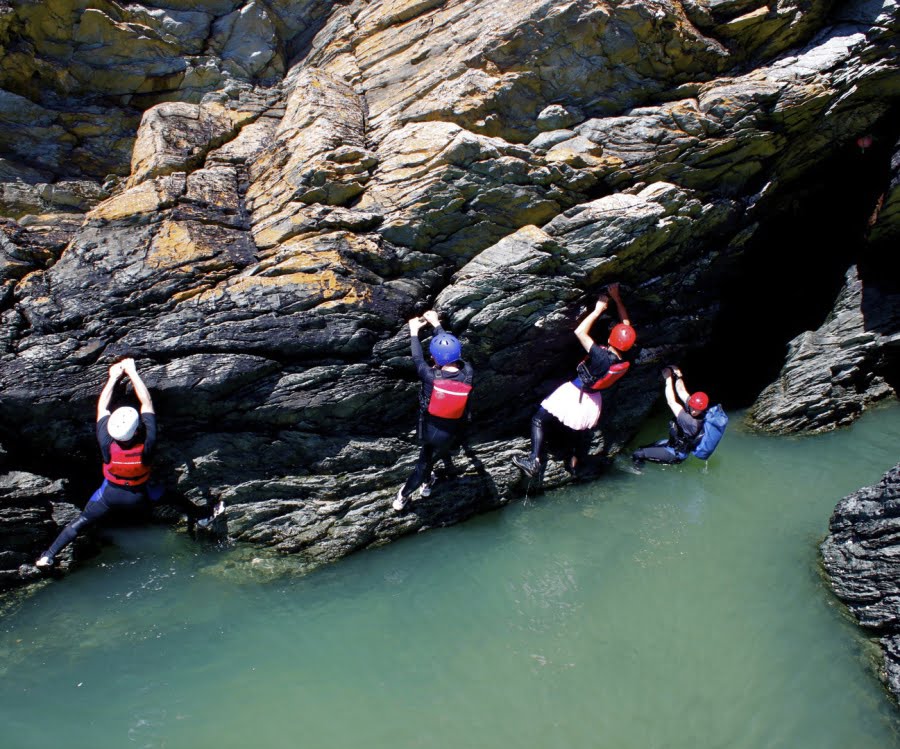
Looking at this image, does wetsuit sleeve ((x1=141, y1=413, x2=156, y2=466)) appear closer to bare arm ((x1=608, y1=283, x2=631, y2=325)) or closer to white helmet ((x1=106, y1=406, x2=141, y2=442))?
white helmet ((x1=106, y1=406, x2=141, y2=442))

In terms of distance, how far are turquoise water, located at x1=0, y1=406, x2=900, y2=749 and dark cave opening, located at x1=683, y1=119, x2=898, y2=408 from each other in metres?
3.98

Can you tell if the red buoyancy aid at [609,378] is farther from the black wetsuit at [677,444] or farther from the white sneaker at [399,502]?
the white sneaker at [399,502]

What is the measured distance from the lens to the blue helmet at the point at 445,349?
26.0 feet

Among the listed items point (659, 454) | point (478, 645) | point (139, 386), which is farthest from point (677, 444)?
point (139, 386)

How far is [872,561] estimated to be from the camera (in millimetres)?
7199

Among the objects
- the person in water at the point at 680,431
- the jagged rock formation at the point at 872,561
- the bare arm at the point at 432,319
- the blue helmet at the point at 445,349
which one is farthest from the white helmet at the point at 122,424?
the jagged rock formation at the point at 872,561

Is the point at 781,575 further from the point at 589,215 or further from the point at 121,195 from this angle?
the point at 121,195

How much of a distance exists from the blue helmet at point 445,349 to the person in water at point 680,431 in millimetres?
4310

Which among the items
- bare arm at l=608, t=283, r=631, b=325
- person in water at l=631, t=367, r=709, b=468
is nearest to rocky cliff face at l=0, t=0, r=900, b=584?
bare arm at l=608, t=283, r=631, b=325

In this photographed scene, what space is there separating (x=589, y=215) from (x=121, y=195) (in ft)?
24.3

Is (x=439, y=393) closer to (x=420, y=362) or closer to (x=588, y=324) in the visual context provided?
(x=420, y=362)

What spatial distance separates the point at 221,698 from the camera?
6043 mm

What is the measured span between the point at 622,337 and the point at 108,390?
751cm

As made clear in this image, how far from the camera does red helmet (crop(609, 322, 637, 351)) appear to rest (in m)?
8.73
